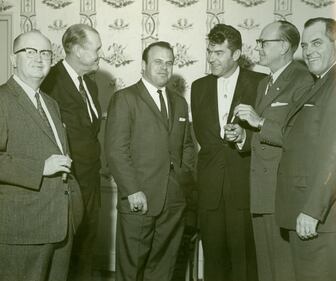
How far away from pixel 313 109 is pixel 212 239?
1235 mm

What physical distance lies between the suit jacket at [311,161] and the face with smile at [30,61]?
123cm

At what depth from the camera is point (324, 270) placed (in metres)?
2.20

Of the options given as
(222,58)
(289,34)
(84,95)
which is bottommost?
(84,95)

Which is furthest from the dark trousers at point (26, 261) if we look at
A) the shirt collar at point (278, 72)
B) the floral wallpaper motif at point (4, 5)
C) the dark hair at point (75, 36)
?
the floral wallpaper motif at point (4, 5)

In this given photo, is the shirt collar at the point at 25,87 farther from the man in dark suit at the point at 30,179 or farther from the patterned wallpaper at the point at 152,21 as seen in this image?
Answer: the patterned wallpaper at the point at 152,21

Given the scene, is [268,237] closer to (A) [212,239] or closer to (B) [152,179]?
(A) [212,239]

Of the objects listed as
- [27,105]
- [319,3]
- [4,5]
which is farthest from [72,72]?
[319,3]

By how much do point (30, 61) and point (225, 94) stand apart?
1.33m

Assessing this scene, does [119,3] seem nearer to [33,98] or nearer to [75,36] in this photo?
[75,36]

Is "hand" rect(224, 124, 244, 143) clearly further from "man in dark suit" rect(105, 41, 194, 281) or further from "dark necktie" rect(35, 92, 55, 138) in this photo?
"dark necktie" rect(35, 92, 55, 138)

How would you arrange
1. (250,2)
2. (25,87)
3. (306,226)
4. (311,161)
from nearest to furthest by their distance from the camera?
(306,226) < (311,161) < (25,87) < (250,2)

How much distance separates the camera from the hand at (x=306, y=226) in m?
2.13

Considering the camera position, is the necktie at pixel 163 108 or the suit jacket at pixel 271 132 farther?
the necktie at pixel 163 108

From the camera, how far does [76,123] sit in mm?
3029
